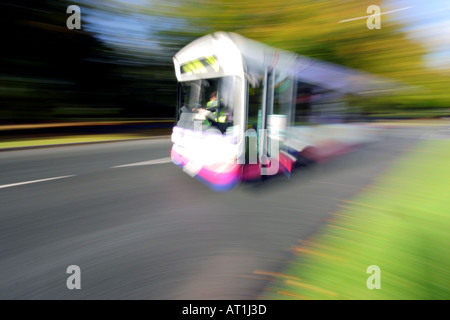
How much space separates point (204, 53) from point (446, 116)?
40.7 meters

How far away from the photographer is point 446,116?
36.8m

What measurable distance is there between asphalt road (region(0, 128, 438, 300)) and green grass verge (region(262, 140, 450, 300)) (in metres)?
0.22

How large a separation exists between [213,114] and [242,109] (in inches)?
27.8

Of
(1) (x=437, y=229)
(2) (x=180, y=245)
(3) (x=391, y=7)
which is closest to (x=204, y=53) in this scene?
(2) (x=180, y=245)

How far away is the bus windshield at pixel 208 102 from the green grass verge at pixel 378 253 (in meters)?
2.18

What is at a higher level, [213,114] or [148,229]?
[213,114]

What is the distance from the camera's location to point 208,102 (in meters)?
5.42

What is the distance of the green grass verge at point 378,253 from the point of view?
8.53 ft
